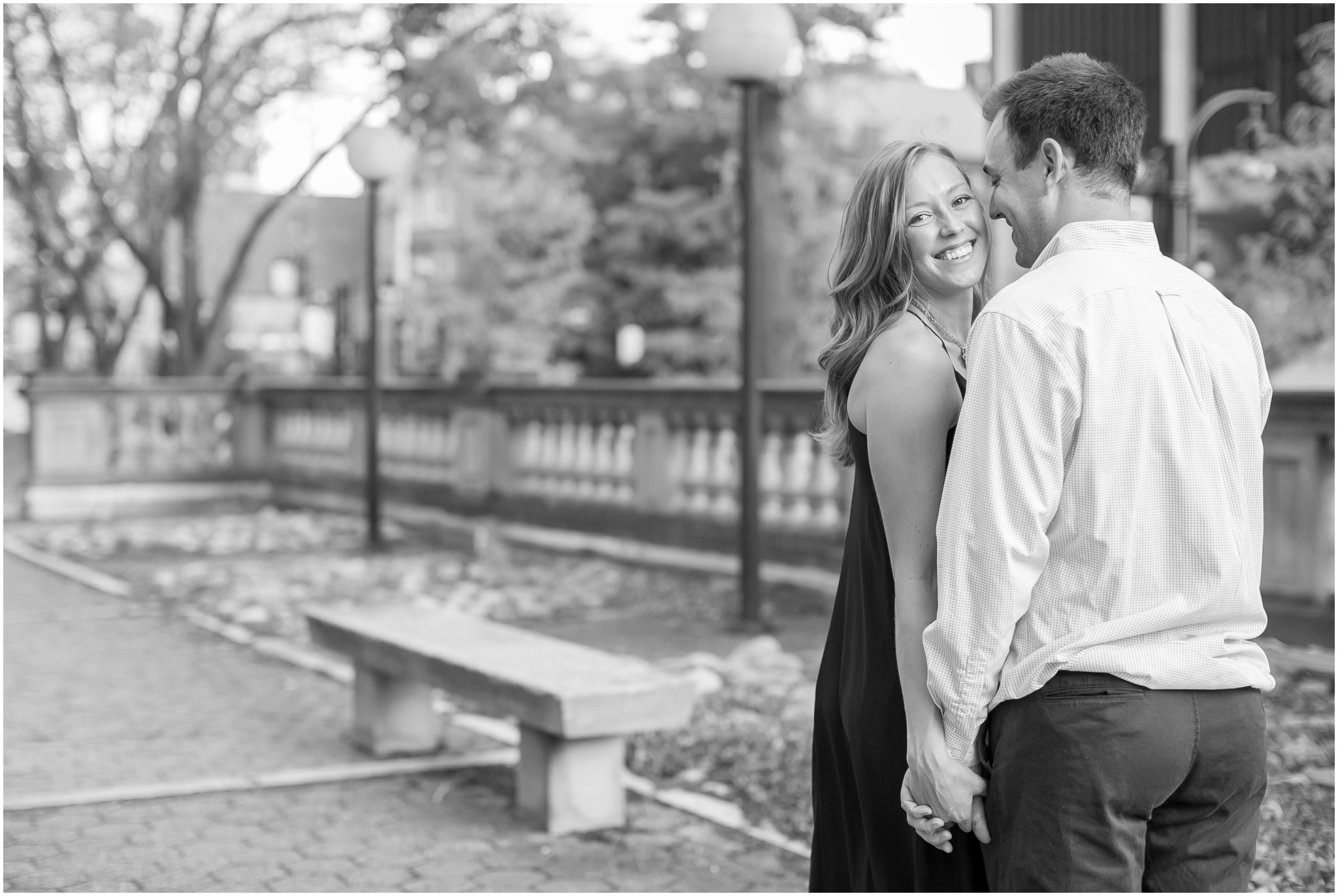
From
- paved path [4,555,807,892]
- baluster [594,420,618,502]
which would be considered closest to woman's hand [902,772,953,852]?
paved path [4,555,807,892]

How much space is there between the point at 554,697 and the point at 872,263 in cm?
258

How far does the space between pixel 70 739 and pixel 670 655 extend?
10.4ft

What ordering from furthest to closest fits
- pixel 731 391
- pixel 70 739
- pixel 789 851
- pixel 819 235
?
pixel 819 235 → pixel 731 391 → pixel 70 739 → pixel 789 851

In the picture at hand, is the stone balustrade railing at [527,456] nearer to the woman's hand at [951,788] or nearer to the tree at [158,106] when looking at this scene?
the tree at [158,106]

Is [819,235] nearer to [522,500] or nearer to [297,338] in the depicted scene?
[522,500]

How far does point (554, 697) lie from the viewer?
4828 mm

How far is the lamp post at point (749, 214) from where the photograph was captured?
892 cm

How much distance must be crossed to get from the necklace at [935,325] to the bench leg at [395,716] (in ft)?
12.8

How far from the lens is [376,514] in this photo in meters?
13.5

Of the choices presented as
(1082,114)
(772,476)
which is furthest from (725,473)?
(1082,114)

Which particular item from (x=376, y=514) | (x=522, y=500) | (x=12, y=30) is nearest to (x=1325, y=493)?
(x=522, y=500)

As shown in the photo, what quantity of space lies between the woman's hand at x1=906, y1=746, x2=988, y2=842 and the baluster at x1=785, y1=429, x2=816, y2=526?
7.84 meters

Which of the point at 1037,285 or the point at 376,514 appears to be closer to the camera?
the point at 1037,285

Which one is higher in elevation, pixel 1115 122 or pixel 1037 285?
pixel 1115 122
